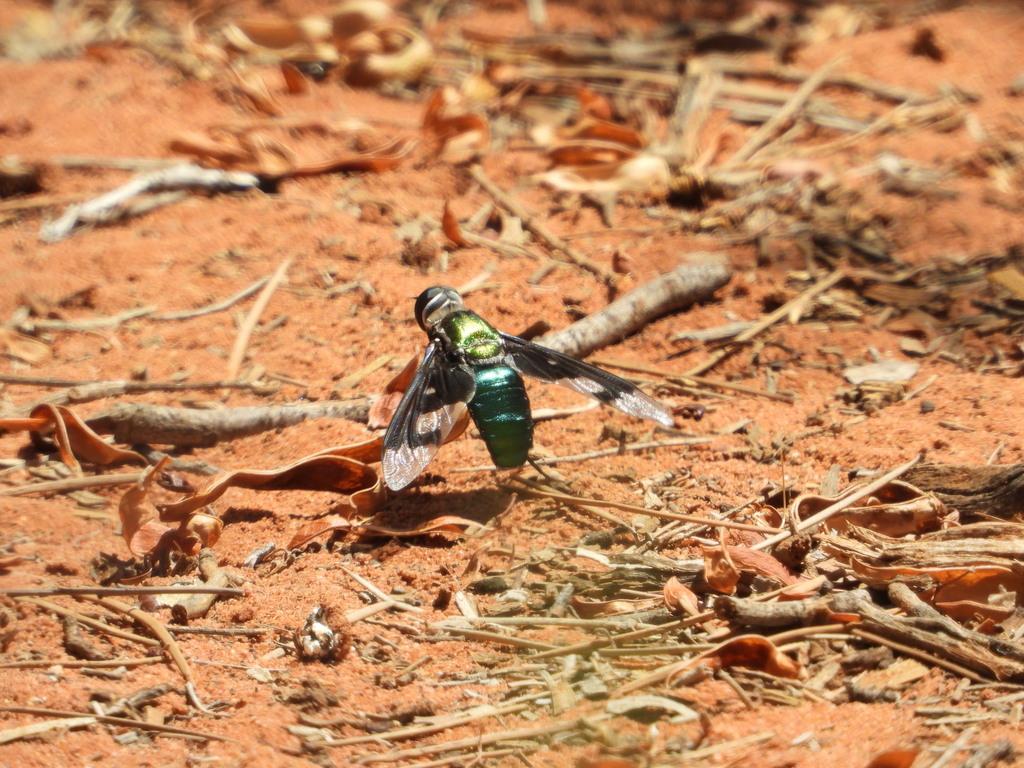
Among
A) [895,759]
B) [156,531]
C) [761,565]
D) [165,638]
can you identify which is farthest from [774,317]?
[165,638]

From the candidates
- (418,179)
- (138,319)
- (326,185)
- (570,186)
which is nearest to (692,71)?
(570,186)

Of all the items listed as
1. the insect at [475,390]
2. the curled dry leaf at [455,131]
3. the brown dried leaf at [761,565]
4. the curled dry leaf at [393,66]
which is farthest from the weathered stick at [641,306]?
the curled dry leaf at [393,66]

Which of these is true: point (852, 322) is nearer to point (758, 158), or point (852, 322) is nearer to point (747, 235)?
point (747, 235)

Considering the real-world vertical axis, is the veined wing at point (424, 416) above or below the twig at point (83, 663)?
above

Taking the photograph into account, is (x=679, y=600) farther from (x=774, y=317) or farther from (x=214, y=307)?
(x=214, y=307)

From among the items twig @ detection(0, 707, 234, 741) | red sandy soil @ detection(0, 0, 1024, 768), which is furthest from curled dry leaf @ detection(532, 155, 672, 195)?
twig @ detection(0, 707, 234, 741)

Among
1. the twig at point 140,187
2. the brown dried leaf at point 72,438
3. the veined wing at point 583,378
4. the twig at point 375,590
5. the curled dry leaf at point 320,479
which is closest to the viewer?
the twig at point 375,590

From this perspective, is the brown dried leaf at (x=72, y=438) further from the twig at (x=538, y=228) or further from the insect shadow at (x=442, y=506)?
the twig at (x=538, y=228)
